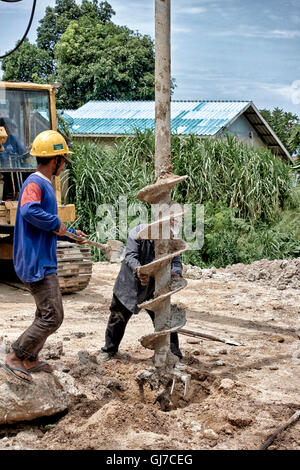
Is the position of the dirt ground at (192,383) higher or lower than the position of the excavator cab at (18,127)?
lower

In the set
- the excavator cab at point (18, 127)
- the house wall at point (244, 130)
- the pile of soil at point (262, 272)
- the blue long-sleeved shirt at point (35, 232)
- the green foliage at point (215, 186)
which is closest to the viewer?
the blue long-sleeved shirt at point (35, 232)

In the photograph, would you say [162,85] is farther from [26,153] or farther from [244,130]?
[244,130]

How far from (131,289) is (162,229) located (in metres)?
1.11

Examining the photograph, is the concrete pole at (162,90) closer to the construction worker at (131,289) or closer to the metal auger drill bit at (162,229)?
the metal auger drill bit at (162,229)

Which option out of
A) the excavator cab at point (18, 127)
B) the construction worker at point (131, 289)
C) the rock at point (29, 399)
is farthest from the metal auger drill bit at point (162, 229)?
the excavator cab at point (18, 127)

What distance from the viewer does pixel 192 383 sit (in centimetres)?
561

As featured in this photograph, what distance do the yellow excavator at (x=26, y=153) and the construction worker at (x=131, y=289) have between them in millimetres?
3537

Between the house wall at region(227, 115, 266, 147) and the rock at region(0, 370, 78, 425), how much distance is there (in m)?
19.4

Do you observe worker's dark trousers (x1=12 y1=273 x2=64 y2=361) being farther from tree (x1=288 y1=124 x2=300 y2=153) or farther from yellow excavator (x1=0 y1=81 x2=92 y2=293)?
tree (x1=288 y1=124 x2=300 y2=153)

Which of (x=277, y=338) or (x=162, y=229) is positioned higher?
(x=162, y=229)

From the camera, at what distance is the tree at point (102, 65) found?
3009 centimetres

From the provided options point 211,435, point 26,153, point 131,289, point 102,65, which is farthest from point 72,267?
point 102,65

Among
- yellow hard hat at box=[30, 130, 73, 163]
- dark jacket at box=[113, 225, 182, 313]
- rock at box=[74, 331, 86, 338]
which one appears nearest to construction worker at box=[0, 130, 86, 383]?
yellow hard hat at box=[30, 130, 73, 163]
